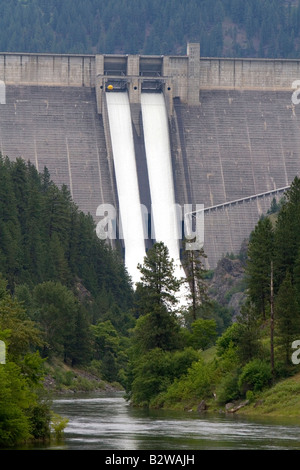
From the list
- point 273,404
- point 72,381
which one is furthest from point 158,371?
point 72,381

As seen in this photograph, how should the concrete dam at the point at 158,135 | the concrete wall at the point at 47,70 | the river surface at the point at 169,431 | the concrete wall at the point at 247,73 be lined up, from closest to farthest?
the river surface at the point at 169,431, the concrete dam at the point at 158,135, the concrete wall at the point at 47,70, the concrete wall at the point at 247,73

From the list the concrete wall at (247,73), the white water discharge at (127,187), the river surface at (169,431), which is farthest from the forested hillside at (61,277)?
the concrete wall at (247,73)

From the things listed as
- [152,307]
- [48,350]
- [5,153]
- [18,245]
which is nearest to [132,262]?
[5,153]

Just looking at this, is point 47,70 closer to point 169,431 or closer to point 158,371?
point 158,371

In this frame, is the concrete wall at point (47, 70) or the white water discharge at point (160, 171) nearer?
the white water discharge at point (160, 171)

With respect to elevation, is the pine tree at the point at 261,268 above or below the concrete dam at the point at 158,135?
below

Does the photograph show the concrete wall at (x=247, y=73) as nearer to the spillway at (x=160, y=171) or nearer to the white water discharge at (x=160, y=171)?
the white water discharge at (x=160, y=171)
